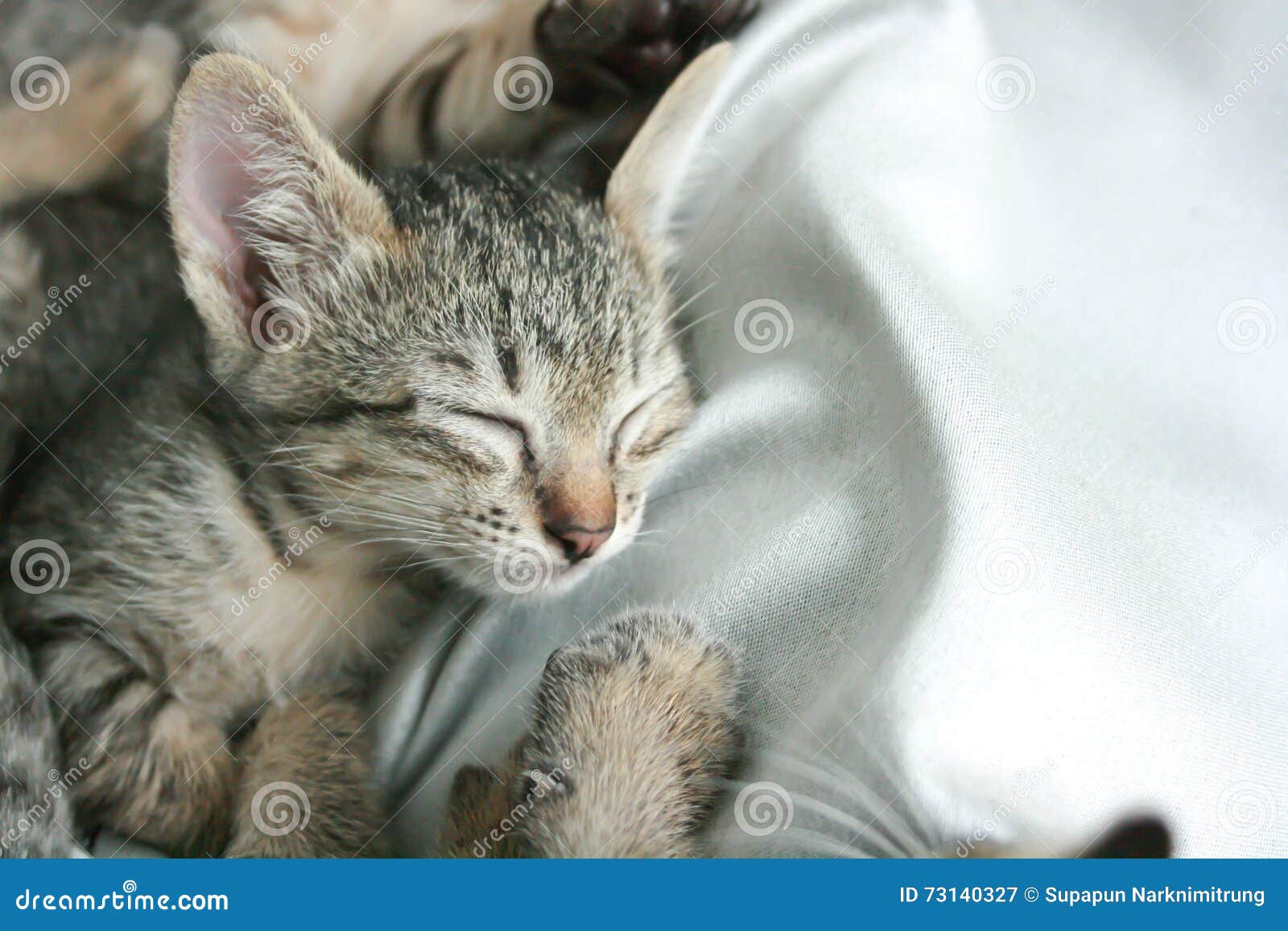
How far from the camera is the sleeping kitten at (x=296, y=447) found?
2.39 ft

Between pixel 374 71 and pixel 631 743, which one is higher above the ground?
pixel 374 71

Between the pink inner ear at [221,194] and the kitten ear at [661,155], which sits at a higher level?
the kitten ear at [661,155]

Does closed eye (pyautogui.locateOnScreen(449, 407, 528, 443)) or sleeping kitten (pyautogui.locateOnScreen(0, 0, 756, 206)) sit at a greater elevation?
sleeping kitten (pyautogui.locateOnScreen(0, 0, 756, 206))

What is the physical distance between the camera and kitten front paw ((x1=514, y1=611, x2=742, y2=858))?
2.16 feet

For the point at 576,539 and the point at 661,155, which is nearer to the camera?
the point at 576,539

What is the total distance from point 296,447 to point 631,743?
38cm

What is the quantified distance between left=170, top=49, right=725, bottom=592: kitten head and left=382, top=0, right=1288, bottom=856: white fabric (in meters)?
0.07

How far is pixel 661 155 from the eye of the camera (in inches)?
33.9

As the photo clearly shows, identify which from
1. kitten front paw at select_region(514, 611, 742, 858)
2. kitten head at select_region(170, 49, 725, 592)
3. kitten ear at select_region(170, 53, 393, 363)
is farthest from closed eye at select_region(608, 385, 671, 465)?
kitten ear at select_region(170, 53, 393, 363)

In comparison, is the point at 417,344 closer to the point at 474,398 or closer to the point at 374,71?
the point at 474,398

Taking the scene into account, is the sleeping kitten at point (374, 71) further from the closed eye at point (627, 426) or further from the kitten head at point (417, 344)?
the closed eye at point (627, 426)

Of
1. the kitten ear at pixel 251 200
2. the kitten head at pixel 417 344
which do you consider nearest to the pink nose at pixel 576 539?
the kitten head at pixel 417 344

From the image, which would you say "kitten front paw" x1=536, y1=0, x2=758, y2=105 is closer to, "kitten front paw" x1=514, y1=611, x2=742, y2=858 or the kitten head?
the kitten head

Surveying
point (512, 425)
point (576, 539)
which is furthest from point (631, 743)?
point (512, 425)
